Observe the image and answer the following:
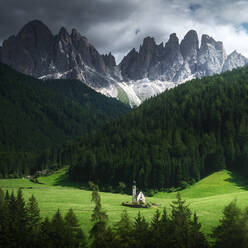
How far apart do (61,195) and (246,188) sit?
2499 inches

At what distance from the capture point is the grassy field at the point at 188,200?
65.6m

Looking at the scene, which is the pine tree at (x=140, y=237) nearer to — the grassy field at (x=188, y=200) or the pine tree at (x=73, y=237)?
the pine tree at (x=73, y=237)

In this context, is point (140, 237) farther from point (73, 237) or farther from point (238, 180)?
point (238, 180)

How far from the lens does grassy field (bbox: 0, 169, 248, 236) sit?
65.6 metres

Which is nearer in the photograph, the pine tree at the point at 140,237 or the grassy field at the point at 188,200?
the pine tree at the point at 140,237

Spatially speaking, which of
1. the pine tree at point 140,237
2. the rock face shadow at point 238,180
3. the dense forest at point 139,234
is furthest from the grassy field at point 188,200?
the pine tree at point 140,237

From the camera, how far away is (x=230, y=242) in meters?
43.8

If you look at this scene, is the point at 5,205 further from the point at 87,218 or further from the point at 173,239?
the point at 173,239

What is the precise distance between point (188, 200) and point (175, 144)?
63253mm

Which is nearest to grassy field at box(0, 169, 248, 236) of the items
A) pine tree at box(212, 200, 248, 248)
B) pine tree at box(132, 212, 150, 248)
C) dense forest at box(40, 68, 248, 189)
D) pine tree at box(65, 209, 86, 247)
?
pine tree at box(65, 209, 86, 247)

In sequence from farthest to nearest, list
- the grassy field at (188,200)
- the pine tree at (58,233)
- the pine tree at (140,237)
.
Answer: the grassy field at (188,200), the pine tree at (58,233), the pine tree at (140,237)

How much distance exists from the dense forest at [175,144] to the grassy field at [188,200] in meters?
10.9

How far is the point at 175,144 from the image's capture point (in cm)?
15088

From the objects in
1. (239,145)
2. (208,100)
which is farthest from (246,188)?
(208,100)
